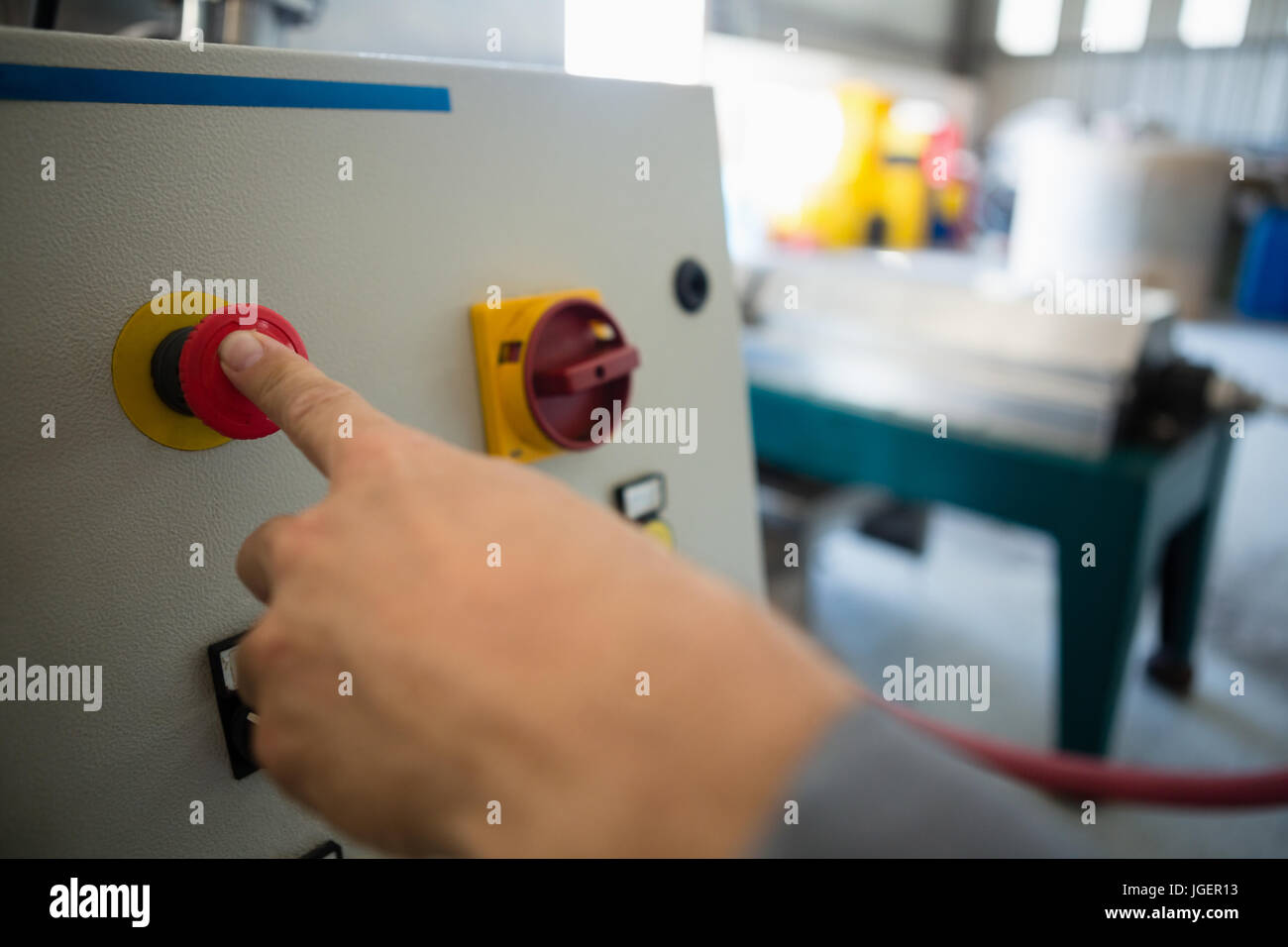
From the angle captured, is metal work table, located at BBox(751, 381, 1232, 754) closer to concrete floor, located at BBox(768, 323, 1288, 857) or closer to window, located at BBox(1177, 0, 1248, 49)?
concrete floor, located at BBox(768, 323, 1288, 857)

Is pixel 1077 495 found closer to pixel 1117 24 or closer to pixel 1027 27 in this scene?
pixel 1117 24

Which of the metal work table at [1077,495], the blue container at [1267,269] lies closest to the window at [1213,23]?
the blue container at [1267,269]

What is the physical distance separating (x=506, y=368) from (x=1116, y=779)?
588mm

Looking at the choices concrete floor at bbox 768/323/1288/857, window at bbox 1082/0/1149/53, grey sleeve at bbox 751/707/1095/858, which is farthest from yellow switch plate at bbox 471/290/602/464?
window at bbox 1082/0/1149/53

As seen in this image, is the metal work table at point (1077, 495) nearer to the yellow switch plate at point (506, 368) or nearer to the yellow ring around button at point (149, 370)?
the yellow switch plate at point (506, 368)

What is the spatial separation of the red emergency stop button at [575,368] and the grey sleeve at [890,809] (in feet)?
1.13

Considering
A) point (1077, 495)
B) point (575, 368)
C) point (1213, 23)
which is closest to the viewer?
point (575, 368)

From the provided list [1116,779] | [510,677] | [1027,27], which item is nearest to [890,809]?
[510,677]

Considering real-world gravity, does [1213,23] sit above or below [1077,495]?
above

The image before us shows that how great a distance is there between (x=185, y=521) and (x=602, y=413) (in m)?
0.27

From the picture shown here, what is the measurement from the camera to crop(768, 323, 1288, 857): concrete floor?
1477 millimetres

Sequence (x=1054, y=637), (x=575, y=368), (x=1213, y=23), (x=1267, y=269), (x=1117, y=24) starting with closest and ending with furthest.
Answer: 1. (x=575, y=368)
2. (x=1054, y=637)
3. (x=1267, y=269)
4. (x=1213, y=23)
5. (x=1117, y=24)

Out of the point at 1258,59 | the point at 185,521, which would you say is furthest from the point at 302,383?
the point at 1258,59

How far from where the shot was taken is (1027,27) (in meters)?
8.59
